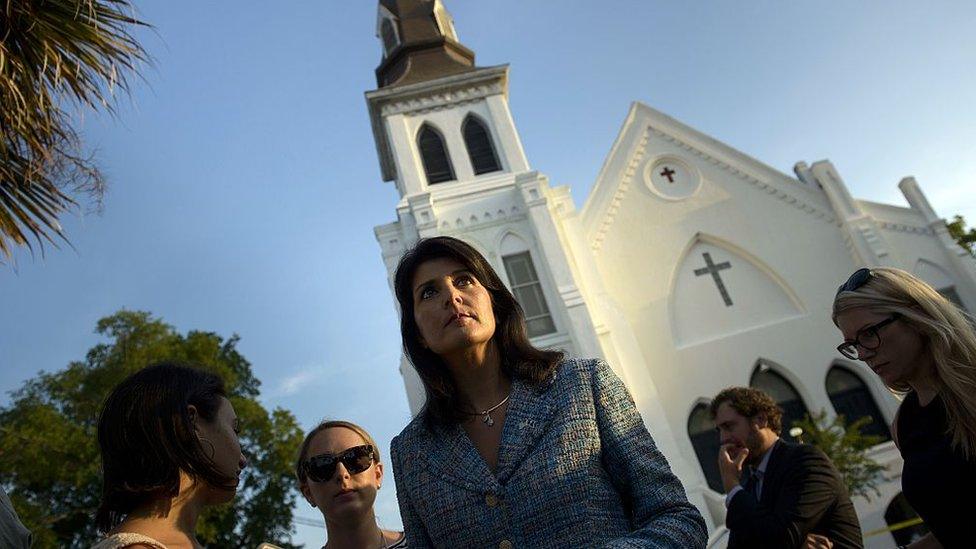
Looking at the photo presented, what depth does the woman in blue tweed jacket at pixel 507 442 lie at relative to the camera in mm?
1792

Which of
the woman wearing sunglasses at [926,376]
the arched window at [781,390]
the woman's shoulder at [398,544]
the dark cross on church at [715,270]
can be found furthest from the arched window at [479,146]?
the woman wearing sunglasses at [926,376]

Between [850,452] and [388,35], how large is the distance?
2016 centimetres

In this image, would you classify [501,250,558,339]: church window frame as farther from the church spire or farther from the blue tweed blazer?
the blue tweed blazer

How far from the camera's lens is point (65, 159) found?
4.48 meters

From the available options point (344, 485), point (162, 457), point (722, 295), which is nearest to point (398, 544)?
point (344, 485)

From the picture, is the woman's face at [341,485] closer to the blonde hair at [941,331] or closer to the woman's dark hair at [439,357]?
the woman's dark hair at [439,357]

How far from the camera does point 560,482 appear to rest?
5.97ft

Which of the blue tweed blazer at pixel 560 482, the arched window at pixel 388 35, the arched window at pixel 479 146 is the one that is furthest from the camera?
the arched window at pixel 388 35

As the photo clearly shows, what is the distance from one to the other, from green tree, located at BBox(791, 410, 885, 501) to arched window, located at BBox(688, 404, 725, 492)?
6.31 ft

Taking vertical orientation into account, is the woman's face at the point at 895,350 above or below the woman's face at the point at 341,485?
below

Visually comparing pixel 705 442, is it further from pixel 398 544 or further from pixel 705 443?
pixel 398 544

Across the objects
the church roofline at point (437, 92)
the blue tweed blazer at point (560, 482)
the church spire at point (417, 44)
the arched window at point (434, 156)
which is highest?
the church spire at point (417, 44)

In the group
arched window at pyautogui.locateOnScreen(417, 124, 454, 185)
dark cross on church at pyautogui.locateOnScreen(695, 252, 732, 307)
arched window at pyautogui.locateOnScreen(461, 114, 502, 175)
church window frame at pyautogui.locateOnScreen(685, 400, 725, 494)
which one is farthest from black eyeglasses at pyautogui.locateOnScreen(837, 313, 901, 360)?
arched window at pyautogui.locateOnScreen(461, 114, 502, 175)

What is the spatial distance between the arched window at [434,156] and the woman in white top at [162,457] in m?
17.4
